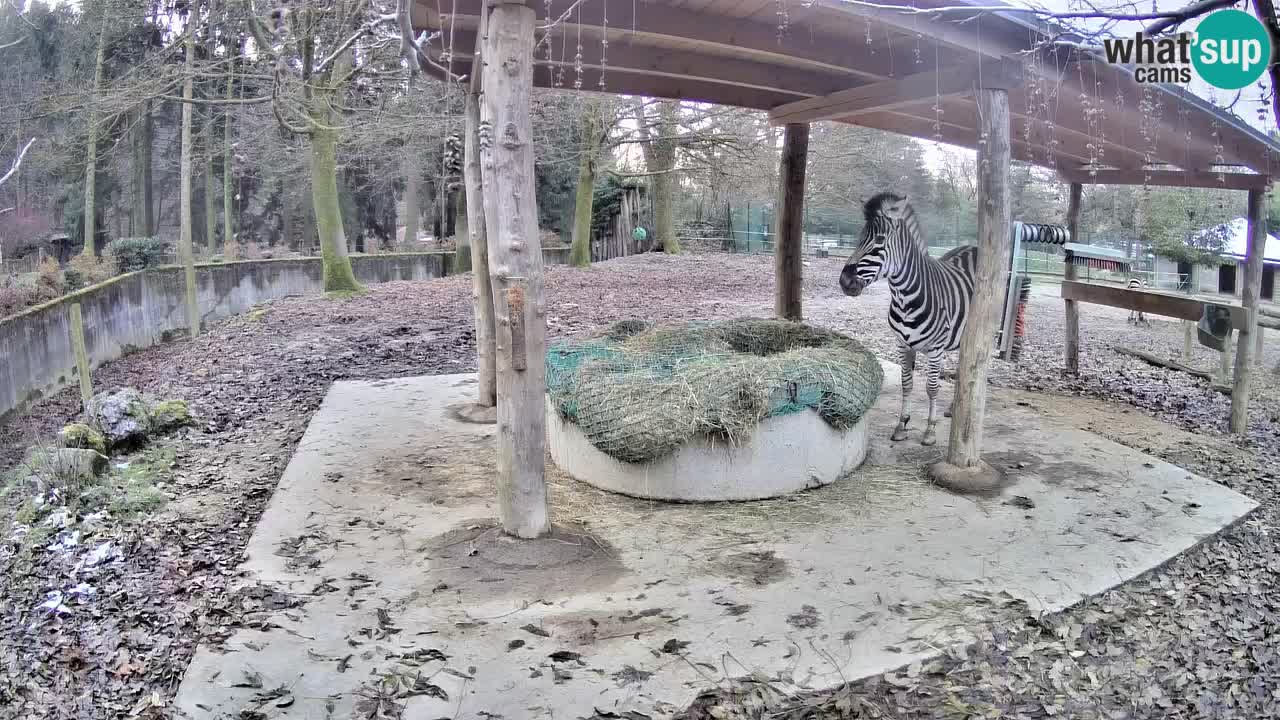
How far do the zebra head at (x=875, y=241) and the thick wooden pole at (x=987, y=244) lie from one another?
0.95 meters

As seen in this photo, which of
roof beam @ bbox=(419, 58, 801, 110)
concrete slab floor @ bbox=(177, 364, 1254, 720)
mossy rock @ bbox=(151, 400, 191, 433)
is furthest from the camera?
mossy rock @ bbox=(151, 400, 191, 433)

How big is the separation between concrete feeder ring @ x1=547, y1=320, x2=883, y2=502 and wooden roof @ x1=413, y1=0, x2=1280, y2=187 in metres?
1.93

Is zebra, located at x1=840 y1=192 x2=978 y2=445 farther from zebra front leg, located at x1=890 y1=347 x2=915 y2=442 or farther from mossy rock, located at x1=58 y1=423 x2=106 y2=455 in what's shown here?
mossy rock, located at x1=58 y1=423 x2=106 y2=455

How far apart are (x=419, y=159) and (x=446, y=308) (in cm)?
1107

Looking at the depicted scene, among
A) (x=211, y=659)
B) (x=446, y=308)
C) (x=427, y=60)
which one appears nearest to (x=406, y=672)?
(x=211, y=659)

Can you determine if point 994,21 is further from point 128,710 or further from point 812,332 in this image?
point 128,710

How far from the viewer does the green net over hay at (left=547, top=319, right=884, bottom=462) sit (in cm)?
520

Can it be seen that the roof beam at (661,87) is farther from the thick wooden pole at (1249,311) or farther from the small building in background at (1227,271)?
the small building in background at (1227,271)

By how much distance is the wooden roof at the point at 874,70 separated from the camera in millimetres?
5129

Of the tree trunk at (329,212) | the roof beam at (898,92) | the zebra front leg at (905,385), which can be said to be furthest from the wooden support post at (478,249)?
the tree trunk at (329,212)

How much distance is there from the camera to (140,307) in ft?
48.4

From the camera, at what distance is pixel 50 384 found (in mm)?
10820

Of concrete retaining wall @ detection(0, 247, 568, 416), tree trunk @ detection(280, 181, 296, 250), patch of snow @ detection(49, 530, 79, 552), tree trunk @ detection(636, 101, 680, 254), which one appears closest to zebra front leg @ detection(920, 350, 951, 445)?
patch of snow @ detection(49, 530, 79, 552)

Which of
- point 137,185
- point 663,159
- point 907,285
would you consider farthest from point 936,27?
point 137,185
